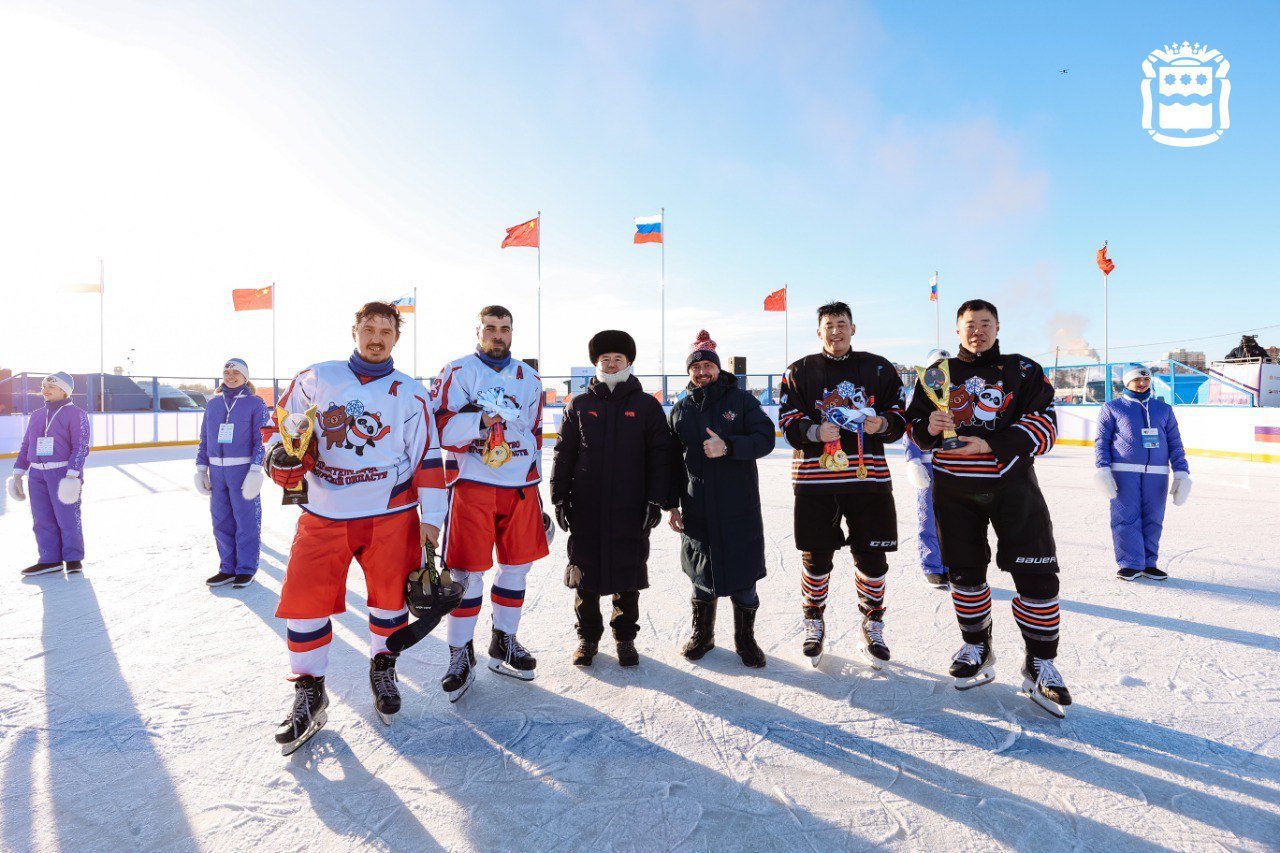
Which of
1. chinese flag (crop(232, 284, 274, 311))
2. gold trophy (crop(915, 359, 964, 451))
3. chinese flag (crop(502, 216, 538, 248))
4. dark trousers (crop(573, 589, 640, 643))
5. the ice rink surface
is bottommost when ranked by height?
the ice rink surface

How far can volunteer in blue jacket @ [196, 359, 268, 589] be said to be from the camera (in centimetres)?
476

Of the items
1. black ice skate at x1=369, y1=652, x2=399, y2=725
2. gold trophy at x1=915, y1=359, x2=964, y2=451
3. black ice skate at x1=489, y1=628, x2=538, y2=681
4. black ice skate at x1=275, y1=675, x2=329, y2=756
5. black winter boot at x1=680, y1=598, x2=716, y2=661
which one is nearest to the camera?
black ice skate at x1=275, y1=675, x2=329, y2=756

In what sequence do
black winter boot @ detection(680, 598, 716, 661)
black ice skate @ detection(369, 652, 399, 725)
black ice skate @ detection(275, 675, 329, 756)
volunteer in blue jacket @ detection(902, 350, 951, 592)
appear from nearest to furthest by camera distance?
black ice skate @ detection(275, 675, 329, 756) → black ice skate @ detection(369, 652, 399, 725) → black winter boot @ detection(680, 598, 716, 661) → volunteer in blue jacket @ detection(902, 350, 951, 592)

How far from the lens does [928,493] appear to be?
465 cm

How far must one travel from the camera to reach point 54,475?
5.02m

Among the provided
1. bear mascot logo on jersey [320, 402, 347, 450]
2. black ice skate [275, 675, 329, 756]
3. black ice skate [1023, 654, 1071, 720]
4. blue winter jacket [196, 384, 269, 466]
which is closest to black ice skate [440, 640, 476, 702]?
black ice skate [275, 675, 329, 756]

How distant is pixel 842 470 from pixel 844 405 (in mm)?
370

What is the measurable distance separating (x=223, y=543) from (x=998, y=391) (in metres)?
5.75

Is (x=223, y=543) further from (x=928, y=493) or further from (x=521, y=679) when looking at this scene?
(x=928, y=493)

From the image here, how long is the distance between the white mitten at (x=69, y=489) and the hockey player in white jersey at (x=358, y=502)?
407 centimetres

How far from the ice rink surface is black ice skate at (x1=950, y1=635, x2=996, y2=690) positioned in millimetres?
65

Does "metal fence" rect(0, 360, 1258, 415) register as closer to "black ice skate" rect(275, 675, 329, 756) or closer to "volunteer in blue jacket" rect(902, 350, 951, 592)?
"volunteer in blue jacket" rect(902, 350, 951, 592)

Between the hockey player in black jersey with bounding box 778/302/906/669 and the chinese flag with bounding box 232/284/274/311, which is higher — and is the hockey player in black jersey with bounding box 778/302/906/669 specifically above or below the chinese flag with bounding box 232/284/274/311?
below

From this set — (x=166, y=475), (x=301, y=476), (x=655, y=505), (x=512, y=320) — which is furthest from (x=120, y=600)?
(x=166, y=475)
